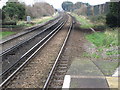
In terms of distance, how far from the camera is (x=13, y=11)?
3781 centimetres

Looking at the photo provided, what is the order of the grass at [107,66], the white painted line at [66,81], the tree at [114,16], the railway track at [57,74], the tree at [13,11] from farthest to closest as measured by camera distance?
the tree at [13,11], the tree at [114,16], the grass at [107,66], the railway track at [57,74], the white painted line at [66,81]

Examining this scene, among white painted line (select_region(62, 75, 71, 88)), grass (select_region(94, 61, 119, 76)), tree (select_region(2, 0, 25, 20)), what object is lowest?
white painted line (select_region(62, 75, 71, 88))

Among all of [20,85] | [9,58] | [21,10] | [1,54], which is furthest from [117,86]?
[21,10]

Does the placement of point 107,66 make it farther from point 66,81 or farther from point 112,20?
point 112,20

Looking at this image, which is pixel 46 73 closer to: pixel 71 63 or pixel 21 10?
pixel 71 63

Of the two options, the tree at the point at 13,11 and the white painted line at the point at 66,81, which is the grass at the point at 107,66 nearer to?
the white painted line at the point at 66,81

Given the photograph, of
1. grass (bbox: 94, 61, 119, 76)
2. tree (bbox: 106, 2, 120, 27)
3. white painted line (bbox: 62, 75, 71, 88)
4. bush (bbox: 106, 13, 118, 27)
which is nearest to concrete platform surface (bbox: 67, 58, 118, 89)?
white painted line (bbox: 62, 75, 71, 88)

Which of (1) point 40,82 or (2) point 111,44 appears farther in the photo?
(2) point 111,44

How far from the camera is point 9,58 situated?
1284 centimetres

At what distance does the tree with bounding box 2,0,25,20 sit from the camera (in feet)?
122

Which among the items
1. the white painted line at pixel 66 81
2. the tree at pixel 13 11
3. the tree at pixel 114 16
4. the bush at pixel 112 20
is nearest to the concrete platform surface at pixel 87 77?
the white painted line at pixel 66 81

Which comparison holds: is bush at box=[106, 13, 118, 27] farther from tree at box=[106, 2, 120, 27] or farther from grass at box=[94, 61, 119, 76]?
grass at box=[94, 61, 119, 76]

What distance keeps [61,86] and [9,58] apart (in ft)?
18.6

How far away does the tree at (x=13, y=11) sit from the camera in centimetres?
3731
